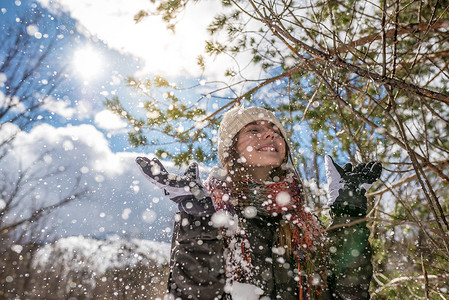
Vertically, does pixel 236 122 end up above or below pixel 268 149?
above

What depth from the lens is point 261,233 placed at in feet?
4.97

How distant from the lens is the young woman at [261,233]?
4.08 ft

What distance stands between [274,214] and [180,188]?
672 millimetres

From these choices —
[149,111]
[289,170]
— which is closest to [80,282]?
[149,111]

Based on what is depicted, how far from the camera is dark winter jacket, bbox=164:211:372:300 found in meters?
1.19

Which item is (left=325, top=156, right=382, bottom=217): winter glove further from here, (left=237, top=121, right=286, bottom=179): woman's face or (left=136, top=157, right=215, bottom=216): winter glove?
(left=136, top=157, right=215, bottom=216): winter glove

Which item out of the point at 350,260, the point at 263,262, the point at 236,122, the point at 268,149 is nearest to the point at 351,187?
the point at 350,260

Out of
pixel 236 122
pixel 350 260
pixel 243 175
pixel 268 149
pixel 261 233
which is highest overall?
pixel 236 122

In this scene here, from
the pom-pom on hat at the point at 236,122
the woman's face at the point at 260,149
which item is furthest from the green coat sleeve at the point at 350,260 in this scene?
the pom-pom on hat at the point at 236,122

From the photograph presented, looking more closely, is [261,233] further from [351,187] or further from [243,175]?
[351,187]

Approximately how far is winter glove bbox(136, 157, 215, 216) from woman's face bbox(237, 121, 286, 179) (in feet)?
1.92

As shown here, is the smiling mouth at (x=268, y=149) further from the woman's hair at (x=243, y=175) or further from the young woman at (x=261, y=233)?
the woman's hair at (x=243, y=175)

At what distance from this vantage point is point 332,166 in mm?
1700

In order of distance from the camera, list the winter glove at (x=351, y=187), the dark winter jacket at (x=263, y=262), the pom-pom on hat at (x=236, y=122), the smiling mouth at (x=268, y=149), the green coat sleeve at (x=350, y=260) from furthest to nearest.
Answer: the pom-pom on hat at (x=236, y=122), the smiling mouth at (x=268, y=149), the winter glove at (x=351, y=187), the green coat sleeve at (x=350, y=260), the dark winter jacket at (x=263, y=262)
